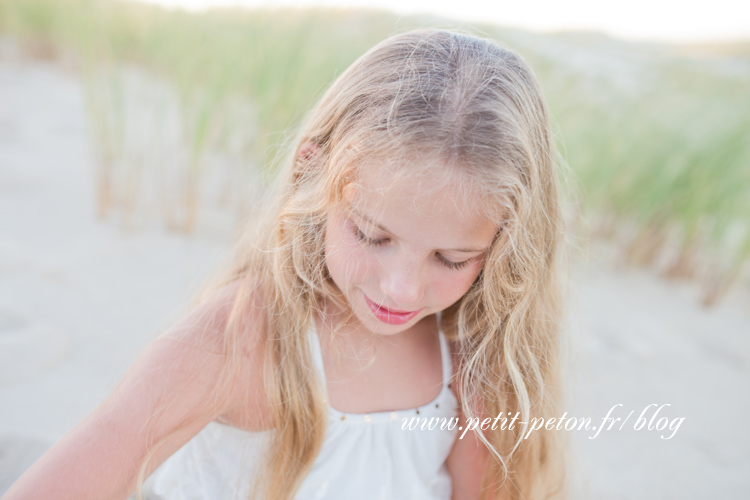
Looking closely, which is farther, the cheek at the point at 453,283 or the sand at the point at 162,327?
the sand at the point at 162,327

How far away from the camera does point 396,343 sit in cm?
124

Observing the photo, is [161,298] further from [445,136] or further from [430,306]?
[445,136]

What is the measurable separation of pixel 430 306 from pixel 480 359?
0.27 m

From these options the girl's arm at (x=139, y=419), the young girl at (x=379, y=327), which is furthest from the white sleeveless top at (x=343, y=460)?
the girl's arm at (x=139, y=419)

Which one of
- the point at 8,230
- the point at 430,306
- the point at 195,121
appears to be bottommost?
the point at 8,230

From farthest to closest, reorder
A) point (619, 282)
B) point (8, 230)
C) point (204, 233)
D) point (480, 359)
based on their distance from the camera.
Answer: point (619, 282)
point (204, 233)
point (8, 230)
point (480, 359)

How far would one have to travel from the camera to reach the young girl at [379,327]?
92 cm

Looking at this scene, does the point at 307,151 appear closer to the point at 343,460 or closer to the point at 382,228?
the point at 382,228

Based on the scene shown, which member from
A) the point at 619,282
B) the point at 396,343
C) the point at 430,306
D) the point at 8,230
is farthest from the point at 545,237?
the point at 619,282

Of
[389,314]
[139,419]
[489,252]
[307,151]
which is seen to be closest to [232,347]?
[139,419]

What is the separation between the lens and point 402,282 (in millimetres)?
936

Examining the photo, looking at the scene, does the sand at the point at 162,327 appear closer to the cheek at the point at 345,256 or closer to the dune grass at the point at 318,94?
the dune grass at the point at 318,94

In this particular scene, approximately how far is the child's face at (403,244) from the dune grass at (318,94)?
3.14 feet

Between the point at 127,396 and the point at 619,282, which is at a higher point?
the point at 127,396
